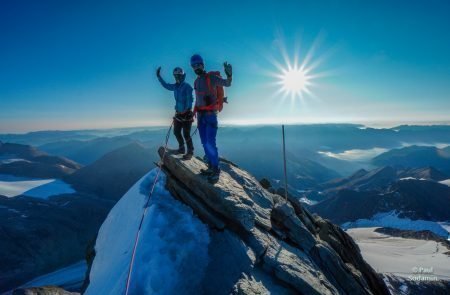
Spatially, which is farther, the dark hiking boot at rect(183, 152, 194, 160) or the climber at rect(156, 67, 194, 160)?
the dark hiking boot at rect(183, 152, 194, 160)

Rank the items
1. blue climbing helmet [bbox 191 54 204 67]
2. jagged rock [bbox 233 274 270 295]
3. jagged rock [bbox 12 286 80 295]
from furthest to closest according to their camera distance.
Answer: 1. jagged rock [bbox 12 286 80 295]
2. blue climbing helmet [bbox 191 54 204 67]
3. jagged rock [bbox 233 274 270 295]

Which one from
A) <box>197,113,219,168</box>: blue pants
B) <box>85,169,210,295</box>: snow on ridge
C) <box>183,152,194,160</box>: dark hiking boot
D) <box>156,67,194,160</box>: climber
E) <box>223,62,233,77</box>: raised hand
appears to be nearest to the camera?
<box>85,169,210,295</box>: snow on ridge

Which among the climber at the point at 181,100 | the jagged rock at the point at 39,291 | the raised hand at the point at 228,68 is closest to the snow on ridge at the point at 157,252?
the climber at the point at 181,100

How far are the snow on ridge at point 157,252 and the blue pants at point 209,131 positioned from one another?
2.74m

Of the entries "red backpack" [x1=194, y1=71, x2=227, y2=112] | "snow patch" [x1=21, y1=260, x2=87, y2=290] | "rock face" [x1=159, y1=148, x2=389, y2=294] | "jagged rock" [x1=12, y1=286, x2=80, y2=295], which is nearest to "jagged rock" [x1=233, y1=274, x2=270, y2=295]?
"rock face" [x1=159, y1=148, x2=389, y2=294]

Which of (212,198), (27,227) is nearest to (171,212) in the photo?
(212,198)

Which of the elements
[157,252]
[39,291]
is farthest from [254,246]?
[39,291]

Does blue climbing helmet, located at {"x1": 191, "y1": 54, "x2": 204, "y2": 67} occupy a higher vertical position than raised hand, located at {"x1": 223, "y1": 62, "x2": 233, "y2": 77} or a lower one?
higher

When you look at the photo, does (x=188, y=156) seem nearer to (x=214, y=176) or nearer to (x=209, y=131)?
(x=214, y=176)

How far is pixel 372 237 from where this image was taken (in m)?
118

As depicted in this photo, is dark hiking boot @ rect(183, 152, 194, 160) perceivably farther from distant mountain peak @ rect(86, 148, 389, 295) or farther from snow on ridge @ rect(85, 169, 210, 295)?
snow on ridge @ rect(85, 169, 210, 295)

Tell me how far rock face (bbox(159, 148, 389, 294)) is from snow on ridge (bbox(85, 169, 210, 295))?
49cm

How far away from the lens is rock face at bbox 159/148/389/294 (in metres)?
9.84

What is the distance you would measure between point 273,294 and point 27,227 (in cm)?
16857
